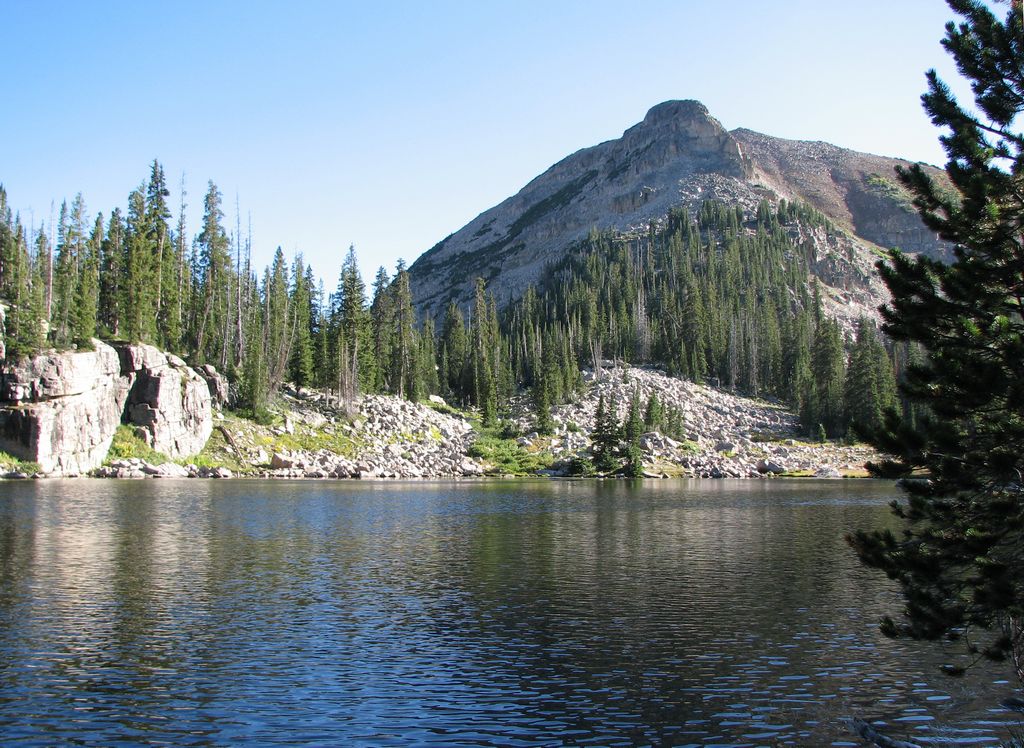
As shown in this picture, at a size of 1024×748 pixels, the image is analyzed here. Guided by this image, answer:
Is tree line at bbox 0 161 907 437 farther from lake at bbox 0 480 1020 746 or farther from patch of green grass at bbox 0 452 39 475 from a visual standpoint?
lake at bbox 0 480 1020 746

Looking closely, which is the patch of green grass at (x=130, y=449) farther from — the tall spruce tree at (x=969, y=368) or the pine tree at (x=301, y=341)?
the tall spruce tree at (x=969, y=368)

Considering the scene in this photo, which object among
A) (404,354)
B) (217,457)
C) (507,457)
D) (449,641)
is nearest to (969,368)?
(449,641)

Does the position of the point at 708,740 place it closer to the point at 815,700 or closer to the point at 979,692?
the point at 815,700

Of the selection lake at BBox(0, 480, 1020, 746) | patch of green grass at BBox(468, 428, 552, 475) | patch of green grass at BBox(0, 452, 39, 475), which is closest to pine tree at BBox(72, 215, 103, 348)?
patch of green grass at BBox(0, 452, 39, 475)

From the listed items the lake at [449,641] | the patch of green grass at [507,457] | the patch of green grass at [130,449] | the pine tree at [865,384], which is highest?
the pine tree at [865,384]

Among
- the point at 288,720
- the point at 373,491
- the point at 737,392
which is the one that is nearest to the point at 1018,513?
the point at 288,720

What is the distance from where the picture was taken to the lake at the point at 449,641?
14102 millimetres

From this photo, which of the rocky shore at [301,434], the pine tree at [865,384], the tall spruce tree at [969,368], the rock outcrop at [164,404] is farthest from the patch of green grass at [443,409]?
the tall spruce tree at [969,368]

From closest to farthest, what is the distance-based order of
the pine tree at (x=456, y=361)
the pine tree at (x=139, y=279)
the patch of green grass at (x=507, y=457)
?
1. the pine tree at (x=139, y=279)
2. the patch of green grass at (x=507, y=457)
3. the pine tree at (x=456, y=361)

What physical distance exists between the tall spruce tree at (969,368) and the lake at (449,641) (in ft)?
11.6

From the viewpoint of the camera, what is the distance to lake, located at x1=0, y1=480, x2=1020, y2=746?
14102mm

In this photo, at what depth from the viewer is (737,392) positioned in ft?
485

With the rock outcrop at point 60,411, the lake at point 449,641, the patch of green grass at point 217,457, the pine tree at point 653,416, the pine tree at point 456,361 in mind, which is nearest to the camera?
the lake at point 449,641

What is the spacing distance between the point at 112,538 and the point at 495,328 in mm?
107872
